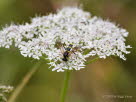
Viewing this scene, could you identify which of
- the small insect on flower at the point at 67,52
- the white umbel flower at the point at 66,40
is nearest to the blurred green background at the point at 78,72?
the white umbel flower at the point at 66,40

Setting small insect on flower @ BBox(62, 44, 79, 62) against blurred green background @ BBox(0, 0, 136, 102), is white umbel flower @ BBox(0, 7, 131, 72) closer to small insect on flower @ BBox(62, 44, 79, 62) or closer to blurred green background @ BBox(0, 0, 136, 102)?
small insect on flower @ BBox(62, 44, 79, 62)

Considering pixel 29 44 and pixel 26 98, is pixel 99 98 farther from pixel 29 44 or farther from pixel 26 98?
pixel 29 44

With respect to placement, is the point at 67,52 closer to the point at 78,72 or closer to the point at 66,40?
the point at 66,40

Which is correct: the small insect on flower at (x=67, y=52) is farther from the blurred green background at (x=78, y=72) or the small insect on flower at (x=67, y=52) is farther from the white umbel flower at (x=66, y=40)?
the blurred green background at (x=78, y=72)

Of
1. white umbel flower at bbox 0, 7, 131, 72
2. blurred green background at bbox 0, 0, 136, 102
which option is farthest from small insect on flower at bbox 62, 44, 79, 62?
blurred green background at bbox 0, 0, 136, 102

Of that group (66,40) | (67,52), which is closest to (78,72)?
(66,40)

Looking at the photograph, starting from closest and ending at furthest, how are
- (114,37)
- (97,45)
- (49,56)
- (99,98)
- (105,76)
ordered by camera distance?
(49,56) < (97,45) < (114,37) < (99,98) < (105,76)

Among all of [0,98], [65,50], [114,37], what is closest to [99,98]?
[114,37]

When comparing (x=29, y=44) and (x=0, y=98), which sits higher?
(x=29, y=44)

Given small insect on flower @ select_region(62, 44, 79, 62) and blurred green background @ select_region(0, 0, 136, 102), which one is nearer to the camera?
small insect on flower @ select_region(62, 44, 79, 62)
